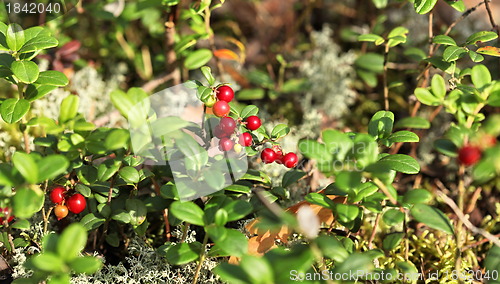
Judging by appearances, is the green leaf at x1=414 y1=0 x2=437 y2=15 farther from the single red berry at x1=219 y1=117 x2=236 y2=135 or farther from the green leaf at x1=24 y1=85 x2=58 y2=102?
the green leaf at x1=24 y1=85 x2=58 y2=102

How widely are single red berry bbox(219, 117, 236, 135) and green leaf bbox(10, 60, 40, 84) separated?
67 cm

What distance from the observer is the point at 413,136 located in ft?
5.46

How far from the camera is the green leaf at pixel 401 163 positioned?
62.0 inches

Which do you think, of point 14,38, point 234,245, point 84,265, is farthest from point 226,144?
point 14,38

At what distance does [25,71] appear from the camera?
1621 mm

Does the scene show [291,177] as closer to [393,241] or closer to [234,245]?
[393,241]

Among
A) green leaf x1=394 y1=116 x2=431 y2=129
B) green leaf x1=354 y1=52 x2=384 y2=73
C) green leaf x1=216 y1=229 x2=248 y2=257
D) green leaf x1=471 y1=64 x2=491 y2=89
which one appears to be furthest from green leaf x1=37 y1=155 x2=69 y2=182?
green leaf x1=354 y1=52 x2=384 y2=73

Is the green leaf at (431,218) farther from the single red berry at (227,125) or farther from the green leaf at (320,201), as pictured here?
the single red berry at (227,125)

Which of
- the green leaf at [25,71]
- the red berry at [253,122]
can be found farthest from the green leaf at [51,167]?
the red berry at [253,122]

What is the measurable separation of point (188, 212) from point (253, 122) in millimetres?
421

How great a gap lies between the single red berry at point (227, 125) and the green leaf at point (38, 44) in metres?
0.70

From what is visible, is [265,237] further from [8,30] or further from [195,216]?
[8,30]

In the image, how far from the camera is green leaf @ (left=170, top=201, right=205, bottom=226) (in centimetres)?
142

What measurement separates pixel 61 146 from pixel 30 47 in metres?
0.44
